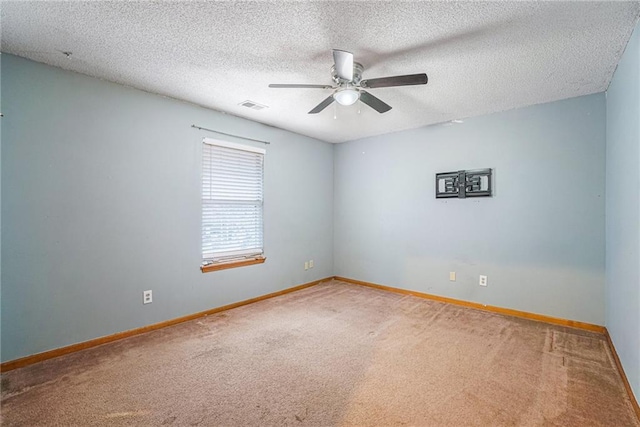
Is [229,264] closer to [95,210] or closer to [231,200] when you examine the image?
[231,200]

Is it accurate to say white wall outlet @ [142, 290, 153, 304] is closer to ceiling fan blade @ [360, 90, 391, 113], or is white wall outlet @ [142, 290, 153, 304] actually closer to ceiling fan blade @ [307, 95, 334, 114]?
ceiling fan blade @ [307, 95, 334, 114]

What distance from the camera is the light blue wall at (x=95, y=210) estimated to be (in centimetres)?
228

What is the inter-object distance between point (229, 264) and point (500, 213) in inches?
134

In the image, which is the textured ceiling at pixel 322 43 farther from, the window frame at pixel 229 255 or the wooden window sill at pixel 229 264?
the wooden window sill at pixel 229 264

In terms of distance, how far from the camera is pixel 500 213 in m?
3.52

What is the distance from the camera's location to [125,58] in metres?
2.32

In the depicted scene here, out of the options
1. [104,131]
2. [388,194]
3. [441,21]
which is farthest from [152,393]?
[388,194]

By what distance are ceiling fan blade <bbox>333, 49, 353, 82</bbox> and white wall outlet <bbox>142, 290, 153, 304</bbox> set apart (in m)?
2.77

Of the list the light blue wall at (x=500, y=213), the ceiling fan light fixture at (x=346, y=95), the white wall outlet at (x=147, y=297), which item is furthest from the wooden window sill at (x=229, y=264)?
the ceiling fan light fixture at (x=346, y=95)

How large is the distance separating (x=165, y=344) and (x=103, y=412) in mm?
904

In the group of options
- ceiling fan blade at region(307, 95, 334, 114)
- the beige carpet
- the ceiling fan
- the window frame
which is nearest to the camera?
the beige carpet

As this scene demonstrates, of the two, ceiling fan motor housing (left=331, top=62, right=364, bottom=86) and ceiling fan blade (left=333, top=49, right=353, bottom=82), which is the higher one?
ceiling fan motor housing (left=331, top=62, right=364, bottom=86)

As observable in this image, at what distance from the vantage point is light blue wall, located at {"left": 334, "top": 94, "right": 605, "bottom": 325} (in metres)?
3.01

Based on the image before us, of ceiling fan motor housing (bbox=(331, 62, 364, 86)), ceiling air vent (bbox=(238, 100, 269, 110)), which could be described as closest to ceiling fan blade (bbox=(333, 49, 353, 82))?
ceiling fan motor housing (bbox=(331, 62, 364, 86))
